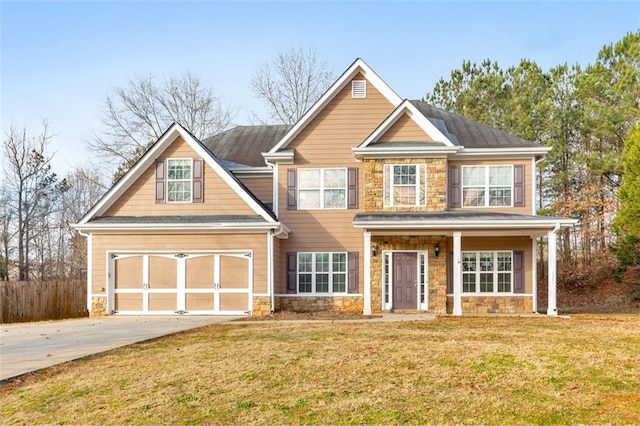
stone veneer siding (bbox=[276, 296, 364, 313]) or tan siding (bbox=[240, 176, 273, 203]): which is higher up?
tan siding (bbox=[240, 176, 273, 203])

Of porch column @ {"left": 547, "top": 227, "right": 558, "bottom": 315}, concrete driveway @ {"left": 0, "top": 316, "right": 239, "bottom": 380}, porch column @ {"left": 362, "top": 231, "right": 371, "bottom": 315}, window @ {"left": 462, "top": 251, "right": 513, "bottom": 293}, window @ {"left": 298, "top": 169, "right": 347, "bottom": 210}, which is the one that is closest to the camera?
concrete driveway @ {"left": 0, "top": 316, "right": 239, "bottom": 380}

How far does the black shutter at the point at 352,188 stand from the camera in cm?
1869

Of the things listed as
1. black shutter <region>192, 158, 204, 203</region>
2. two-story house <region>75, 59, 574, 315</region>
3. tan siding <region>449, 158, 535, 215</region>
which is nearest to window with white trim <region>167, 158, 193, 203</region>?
two-story house <region>75, 59, 574, 315</region>

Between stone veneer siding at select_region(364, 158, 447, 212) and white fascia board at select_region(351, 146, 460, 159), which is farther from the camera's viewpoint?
stone veneer siding at select_region(364, 158, 447, 212)

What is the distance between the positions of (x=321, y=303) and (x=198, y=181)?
543cm

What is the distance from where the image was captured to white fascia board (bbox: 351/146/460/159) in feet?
57.9

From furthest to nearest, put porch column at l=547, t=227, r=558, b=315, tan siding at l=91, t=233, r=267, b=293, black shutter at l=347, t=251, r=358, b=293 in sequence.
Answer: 1. black shutter at l=347, t=251, r=358, b=293
2. tan siding at l=91, t=233, r=267, b=293
3. porch column at l=547, t=227, r=558, b=315

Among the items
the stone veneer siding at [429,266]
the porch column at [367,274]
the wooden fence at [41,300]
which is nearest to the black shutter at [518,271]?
the stone veneer siding at [429,266]

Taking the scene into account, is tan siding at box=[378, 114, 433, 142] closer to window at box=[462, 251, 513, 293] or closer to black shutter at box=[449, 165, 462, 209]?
black shutter at box=[449, 165, 462, 209]

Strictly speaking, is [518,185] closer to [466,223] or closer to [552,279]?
[466,223]

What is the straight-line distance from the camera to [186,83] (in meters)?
35.4

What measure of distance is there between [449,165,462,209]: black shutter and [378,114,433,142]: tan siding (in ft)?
4.60

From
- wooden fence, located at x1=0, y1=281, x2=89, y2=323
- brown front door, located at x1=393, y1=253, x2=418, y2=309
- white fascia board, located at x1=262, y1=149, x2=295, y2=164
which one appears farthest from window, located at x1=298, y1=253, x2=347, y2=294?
wooden fence, located at x1=0, y1=281, x2=89, y2=323

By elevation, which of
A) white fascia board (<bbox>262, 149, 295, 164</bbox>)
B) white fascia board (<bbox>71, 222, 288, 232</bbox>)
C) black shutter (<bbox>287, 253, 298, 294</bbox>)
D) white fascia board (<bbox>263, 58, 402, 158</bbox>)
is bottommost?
black shutter (<bbox>287, 253, 298, 294</bbox>)
